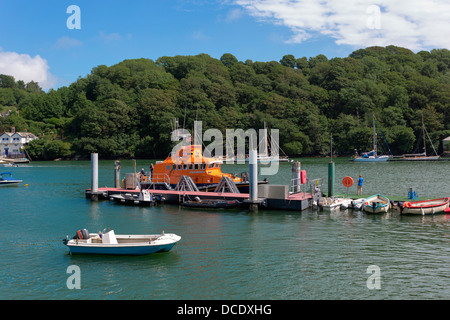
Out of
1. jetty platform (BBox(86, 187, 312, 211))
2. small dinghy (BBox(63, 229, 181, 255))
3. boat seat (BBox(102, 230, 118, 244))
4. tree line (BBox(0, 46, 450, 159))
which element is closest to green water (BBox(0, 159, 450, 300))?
small dinghy (BBox(63, 229, 181, 255))

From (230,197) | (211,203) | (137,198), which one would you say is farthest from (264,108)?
(211,203)

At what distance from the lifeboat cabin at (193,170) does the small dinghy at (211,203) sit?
378 cm

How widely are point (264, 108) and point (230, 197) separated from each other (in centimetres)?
9409

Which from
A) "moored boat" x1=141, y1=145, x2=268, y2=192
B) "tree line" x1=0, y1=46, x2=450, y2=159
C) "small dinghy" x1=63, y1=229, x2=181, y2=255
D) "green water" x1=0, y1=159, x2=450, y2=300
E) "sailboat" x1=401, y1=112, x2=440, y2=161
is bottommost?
"green water" x1=0, y1=159, x2=450, y2=300

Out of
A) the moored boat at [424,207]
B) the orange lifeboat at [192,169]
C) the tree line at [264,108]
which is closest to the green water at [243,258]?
the moored boat at [424,207]

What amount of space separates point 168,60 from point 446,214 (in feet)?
518

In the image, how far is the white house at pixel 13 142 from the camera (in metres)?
124

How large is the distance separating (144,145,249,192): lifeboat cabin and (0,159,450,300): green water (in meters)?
6.26

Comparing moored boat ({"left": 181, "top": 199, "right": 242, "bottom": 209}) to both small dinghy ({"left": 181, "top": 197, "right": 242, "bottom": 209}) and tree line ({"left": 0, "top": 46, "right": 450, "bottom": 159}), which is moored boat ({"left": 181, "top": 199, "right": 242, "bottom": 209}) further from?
tree line ({"left": 0, "top": 46, "right": 450, "bottom": 159})

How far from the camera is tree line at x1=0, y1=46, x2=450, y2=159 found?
109000mm

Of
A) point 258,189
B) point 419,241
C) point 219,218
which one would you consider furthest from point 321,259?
point 258,189

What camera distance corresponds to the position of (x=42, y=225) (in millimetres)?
24078

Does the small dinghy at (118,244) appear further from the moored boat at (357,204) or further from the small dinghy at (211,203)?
the moored boat at (357,204)
